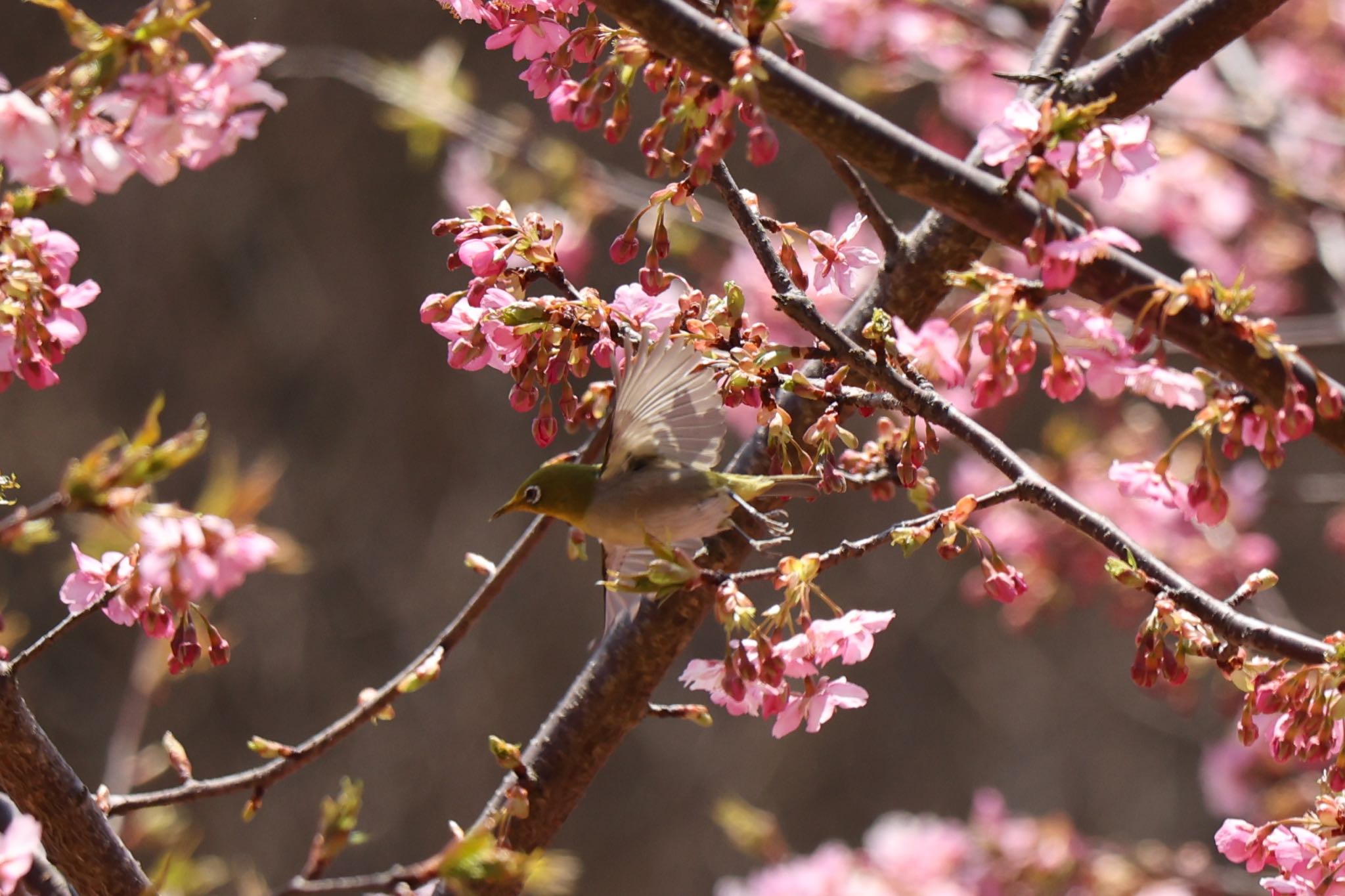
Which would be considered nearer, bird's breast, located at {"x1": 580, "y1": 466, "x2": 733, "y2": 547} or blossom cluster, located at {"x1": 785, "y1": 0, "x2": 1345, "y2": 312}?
bird's breast, located at {"x1": 580, "y1": 466, "x2": 733, "y2": 547}

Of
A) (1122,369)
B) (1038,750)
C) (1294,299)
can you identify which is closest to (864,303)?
(1122,369)

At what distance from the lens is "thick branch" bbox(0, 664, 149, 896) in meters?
0.69

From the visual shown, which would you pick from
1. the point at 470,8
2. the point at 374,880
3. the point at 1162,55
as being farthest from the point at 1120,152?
the point at 374,880

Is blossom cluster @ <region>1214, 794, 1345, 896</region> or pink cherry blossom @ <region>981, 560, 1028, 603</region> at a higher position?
pink cherry blossom @ <region>981, 560, 1028, 603</region>

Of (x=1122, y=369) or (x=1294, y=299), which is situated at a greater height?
(x=1294, y=299)

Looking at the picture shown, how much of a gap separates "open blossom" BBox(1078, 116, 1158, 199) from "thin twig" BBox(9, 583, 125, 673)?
57 cm

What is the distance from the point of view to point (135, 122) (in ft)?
1.87

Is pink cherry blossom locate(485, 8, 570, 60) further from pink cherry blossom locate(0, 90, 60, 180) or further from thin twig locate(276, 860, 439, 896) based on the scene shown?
thin twig locate(276, 860, 439, 896)

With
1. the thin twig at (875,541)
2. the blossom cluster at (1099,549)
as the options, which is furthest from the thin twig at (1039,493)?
the blossom cluster at (1099,549)

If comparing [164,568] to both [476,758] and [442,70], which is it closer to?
[442,70]

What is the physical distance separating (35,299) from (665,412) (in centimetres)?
39

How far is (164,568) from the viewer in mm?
523

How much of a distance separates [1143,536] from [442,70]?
148 centimetres

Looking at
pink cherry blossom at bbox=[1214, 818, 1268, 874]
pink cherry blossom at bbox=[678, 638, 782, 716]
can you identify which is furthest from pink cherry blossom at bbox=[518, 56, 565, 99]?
pink cherry blossom at bbox=[1214, 818, 1268, 874]
